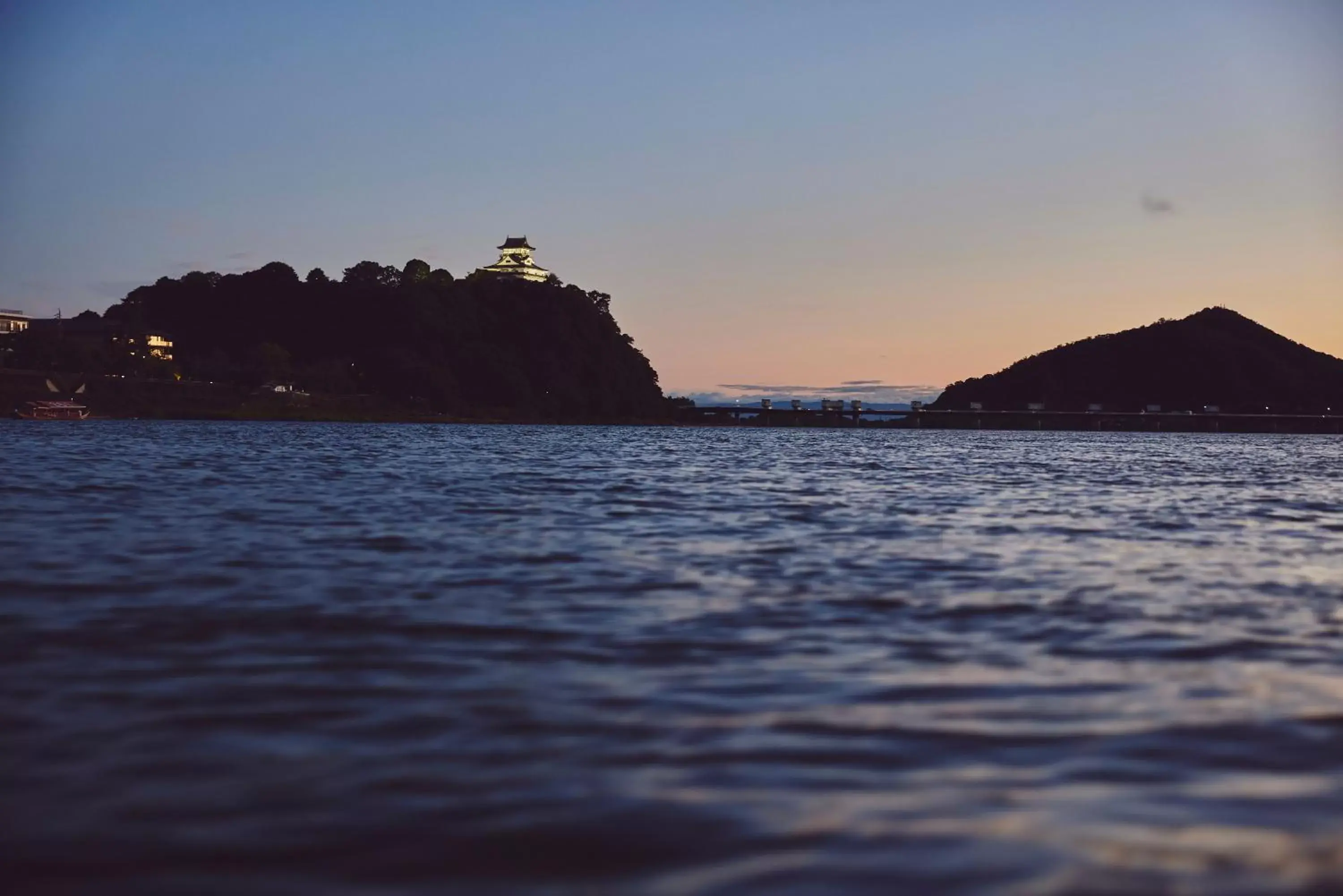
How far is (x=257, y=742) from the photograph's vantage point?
5523 millimetres

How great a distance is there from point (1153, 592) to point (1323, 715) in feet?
16.2

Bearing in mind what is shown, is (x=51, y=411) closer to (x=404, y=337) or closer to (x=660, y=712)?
(x=404, y=337)

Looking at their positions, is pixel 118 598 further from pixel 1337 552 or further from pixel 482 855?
pixel 1337 552

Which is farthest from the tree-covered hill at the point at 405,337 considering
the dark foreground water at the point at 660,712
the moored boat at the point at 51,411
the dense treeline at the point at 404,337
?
the dark foreground water at the point at 660,712

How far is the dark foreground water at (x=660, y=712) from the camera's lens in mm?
4152

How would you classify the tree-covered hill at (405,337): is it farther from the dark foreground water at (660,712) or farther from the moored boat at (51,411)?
the dark foreground water at (660,712)

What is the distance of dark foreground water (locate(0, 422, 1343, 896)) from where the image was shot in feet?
13.6

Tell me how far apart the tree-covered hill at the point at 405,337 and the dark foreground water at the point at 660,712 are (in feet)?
514

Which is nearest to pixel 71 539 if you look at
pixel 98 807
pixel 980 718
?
pixel 98 807

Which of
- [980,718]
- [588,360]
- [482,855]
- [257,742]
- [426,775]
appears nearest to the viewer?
[482,855]

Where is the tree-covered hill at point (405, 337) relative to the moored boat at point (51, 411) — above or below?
above

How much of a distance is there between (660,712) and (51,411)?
132 meters

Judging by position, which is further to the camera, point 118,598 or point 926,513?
point 926,513

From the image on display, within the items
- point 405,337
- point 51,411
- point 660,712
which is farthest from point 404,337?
point 660,712
